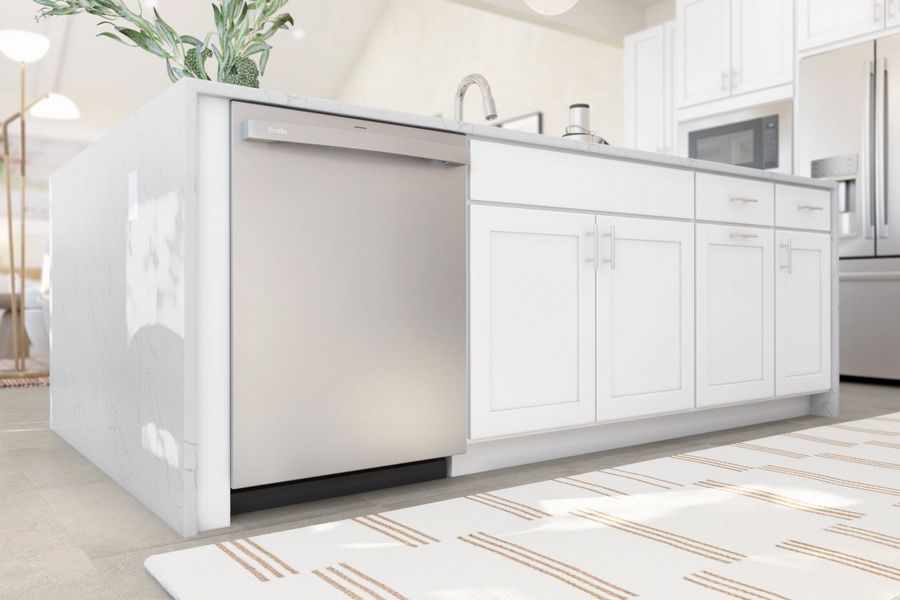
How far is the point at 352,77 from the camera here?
9.82 metres

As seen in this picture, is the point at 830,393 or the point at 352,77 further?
the point at 352,77

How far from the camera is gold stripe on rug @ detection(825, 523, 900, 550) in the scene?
138 centimetres

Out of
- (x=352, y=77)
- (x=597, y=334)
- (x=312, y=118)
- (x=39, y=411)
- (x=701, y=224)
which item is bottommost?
(x=39, y=411)

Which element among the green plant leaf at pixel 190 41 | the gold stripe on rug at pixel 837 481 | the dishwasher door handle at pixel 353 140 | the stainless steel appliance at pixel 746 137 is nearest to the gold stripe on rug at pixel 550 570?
the dishwasher door handle at pixel 353 140

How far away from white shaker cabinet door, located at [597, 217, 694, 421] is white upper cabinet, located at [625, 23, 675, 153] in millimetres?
3089

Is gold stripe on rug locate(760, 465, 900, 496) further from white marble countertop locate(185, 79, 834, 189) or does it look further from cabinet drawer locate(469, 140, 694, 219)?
white marble countertop locate(185, 79, 834, 189)

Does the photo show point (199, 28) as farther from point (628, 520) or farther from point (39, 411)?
point (628, 520)

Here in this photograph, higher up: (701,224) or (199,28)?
(199,28)

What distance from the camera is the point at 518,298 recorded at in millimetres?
1992

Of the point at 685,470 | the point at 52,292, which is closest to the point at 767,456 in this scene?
the point at 685,470

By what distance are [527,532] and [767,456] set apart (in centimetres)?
107

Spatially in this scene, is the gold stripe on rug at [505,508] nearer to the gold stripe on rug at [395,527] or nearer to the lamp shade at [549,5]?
the gold stripe on rug at [395,527]

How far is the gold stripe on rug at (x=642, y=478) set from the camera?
5.96ft

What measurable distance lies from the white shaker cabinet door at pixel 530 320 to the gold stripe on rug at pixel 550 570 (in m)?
0.53
